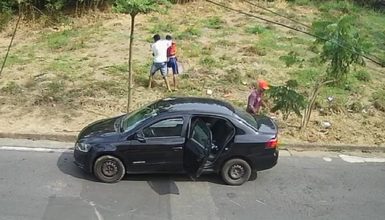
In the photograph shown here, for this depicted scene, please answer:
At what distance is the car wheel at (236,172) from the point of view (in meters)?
10.0

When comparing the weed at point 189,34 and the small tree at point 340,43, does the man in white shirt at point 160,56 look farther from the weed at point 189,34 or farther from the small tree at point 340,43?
the weed at point 189,34

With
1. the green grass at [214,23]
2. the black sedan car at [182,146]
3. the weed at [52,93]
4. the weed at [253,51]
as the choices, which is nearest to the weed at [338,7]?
the green grass at [214,23]

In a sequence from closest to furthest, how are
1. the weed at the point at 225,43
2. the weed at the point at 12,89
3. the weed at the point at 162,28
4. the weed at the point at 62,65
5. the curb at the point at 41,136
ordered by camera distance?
the curb at the point at 41,136, the weed at the point at 12,89, the weed at the point at 62,65, the weed at the point at 225,43, the weed at the point at 162,28

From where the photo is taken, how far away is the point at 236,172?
10.1 meters

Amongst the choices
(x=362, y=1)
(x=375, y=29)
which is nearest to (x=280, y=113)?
(x=375, y=29)

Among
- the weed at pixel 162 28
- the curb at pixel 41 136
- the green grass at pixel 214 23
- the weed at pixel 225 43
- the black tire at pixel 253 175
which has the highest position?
the green grass at pixel 214 23

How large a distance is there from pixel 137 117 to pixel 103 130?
0.64m

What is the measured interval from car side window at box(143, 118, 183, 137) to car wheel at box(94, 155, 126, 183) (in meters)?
0.70

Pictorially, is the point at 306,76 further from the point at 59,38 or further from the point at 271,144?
the point at 59,38

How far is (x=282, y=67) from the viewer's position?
54.3 feet

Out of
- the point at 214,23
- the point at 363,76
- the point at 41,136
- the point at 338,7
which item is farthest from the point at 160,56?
the point at 338,7

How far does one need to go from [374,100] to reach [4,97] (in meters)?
9.01

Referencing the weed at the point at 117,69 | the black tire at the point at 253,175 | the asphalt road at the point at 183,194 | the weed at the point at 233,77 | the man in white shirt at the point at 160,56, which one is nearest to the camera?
the asphalt road at the point at 183,194

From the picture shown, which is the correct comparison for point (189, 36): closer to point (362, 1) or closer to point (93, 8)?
point (93, 8)
